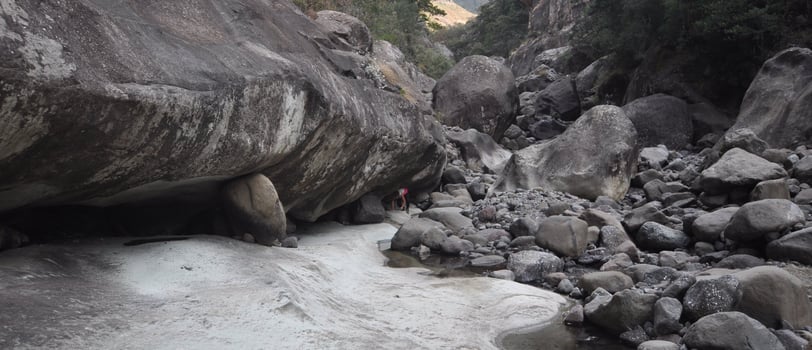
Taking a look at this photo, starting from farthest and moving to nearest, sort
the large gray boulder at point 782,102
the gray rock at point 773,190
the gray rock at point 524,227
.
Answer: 1. the large gray boulder at point 782,102
2. the gray rock at point 524,227
3. the gray rock at point 773,190

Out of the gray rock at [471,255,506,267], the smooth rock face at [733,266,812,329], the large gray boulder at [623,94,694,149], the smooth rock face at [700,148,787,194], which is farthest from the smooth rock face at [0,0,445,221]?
the large gray boulder at [623,94,694,149]

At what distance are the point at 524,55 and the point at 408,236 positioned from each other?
35.4 metres

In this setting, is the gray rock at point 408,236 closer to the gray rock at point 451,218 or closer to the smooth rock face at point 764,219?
the gray rock at point 451,218

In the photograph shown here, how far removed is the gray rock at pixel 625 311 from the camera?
6.14 meters

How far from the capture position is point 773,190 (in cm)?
996

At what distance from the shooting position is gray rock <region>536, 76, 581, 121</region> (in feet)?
79.8

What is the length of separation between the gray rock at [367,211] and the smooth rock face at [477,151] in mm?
6413

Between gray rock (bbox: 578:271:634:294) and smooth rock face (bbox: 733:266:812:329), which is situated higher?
smooth rock face (bbox: 733:266:812:329)

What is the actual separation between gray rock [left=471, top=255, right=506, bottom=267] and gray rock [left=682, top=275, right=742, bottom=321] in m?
3.31

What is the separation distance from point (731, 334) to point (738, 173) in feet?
21.2

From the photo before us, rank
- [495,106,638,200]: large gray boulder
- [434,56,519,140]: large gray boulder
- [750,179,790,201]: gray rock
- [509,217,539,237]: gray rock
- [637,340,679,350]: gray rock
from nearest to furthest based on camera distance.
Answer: [637,340,679,350]: gray rock < [750,179,790,201]: gray rock < [509,217,539,237]: gray rock < [495,106,638,200]: large gray boulder < [434,56,519,140]: large gray boulder

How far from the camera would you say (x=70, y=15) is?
182 inches

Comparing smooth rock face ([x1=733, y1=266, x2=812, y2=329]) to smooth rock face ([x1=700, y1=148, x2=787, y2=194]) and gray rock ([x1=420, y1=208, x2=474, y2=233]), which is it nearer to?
smooth rock face ([x1=700, y1=148, x2=787, y2=194])

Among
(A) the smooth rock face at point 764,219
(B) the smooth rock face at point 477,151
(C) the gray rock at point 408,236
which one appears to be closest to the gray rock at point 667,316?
(A) the smooth rock face at point 764,219
